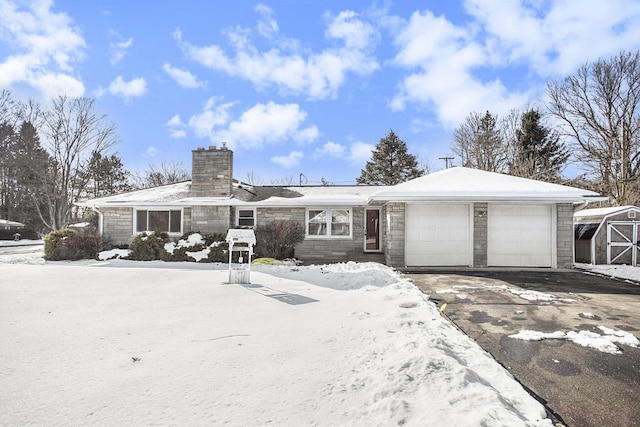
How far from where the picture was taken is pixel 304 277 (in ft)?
28.2

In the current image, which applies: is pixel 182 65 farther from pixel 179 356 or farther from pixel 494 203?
pixel 494 203

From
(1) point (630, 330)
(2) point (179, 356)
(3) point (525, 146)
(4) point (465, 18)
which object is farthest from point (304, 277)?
(3) point (525, 146)

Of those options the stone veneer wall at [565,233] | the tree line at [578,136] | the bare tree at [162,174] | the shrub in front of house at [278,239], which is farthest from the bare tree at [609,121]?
the bare tree at [162,174]

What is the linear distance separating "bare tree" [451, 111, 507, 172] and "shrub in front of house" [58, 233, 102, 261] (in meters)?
25.3

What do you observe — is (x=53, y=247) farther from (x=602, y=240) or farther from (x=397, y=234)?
(x=602, y=240)

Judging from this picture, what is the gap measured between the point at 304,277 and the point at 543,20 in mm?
8742

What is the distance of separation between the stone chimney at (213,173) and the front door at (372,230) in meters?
5.91

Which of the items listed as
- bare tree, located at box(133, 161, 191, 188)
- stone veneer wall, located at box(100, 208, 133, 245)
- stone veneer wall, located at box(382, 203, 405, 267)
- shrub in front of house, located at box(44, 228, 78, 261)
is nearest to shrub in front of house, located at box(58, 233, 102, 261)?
shrub in front of house, located at box(44, 228, 78, 261)

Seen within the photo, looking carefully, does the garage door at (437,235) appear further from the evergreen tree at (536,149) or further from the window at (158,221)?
the evergreen tree at (536,149)

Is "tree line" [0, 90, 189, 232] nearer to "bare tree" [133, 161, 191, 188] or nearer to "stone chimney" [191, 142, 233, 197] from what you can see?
"bare tree" [133, 161, 191, 188]

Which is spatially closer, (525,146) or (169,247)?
(169,247)

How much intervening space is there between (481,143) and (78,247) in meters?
26.8

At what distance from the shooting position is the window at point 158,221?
13875 millimetres

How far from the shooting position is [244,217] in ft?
45.1
